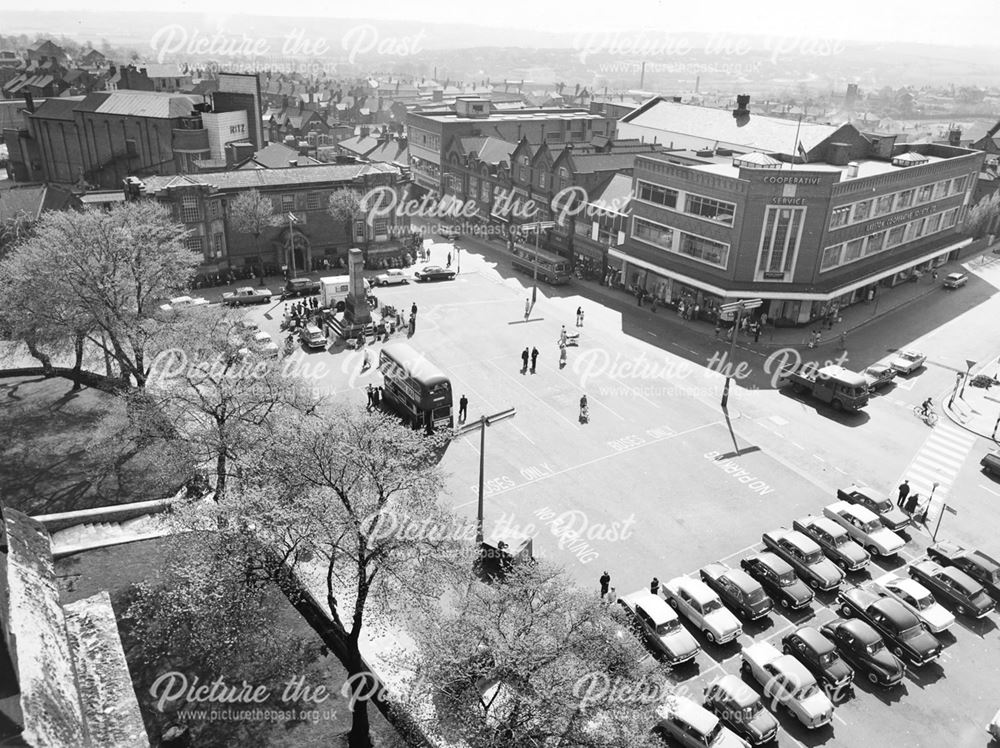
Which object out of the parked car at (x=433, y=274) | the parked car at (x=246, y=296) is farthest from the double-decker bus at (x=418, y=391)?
the parked car at (x=433, y=274)

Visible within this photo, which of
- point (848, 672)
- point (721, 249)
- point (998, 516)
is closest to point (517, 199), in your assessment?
point (721, 249)

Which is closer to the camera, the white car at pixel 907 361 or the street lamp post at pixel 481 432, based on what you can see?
the street lamp post at pixel 481 432

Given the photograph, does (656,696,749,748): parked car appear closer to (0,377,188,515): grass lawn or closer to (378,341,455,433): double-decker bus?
(378,341,455,433): double-decker bus

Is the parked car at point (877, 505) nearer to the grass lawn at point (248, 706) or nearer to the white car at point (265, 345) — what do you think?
the grass lawn at point (248, 706)

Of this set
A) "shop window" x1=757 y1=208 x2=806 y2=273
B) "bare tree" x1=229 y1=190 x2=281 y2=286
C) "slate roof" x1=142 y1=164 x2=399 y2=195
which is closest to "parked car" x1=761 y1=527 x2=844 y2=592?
"shop window" x1=757 y1=208 x2=806 y2=273

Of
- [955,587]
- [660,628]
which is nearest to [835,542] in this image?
[955,587]
